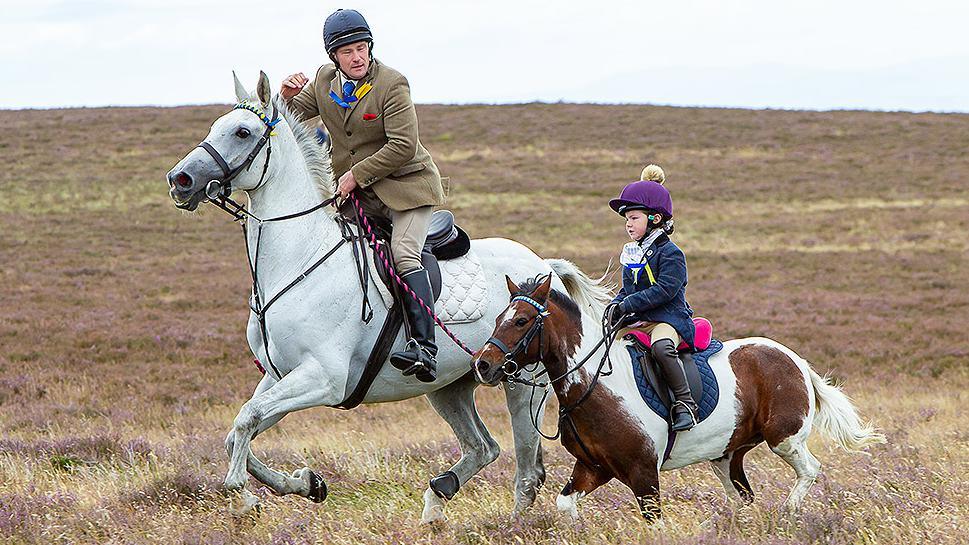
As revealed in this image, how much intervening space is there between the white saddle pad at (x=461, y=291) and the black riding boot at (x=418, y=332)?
27 cm

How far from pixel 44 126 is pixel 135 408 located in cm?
3718

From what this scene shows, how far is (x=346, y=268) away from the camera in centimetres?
659

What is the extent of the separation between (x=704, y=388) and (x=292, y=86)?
360 cm

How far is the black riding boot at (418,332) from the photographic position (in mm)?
6445

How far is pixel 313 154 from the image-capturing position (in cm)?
691

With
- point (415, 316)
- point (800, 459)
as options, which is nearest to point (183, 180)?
point (415, 316)

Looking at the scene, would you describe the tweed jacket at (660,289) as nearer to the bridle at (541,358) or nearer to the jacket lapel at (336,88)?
the bridle at (541,358)

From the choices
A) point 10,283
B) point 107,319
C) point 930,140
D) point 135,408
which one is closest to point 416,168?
point 135,408

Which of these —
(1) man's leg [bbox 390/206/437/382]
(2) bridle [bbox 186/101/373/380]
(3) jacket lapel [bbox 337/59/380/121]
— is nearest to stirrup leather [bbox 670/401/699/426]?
(1) man's leg [bbox 390/206/437/382]

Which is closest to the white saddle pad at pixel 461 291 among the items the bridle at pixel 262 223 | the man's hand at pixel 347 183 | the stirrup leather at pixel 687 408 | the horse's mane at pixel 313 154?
the bridle at pixel 262 223

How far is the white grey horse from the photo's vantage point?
6.14m

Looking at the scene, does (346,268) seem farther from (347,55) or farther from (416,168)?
(347,55)

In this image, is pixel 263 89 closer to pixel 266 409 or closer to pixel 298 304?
pixel 298 304

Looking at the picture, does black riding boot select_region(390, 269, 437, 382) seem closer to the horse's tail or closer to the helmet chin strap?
the horse's tail
